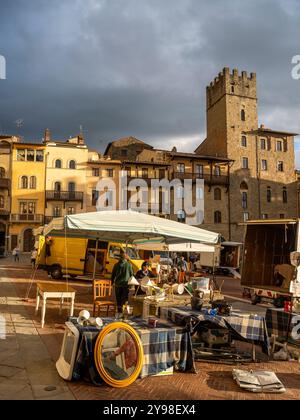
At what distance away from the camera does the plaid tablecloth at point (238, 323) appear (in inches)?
238

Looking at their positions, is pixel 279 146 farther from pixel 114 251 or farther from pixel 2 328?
pixel 2 328

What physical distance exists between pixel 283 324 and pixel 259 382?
1.99 meters

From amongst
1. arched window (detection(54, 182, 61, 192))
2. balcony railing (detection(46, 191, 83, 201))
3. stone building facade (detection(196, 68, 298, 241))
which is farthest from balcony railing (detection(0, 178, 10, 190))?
stone building facade (detection(196, 68, 298, 241))

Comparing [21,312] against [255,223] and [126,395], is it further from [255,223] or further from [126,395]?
[255,223]

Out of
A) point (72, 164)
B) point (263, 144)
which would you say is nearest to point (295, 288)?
point (72, 164)

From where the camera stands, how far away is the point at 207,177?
47.5 m

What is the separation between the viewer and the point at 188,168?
1864 inches

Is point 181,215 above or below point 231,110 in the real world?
below

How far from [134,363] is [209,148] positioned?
5160 cm

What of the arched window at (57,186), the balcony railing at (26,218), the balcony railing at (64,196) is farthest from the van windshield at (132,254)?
the arched window at (57,186)

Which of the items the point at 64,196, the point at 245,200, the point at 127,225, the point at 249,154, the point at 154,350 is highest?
the point at 249,154

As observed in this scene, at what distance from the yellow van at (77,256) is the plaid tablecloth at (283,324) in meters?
10.6

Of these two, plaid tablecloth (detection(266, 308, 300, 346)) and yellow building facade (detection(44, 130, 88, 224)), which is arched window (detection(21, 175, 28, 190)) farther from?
plaid tablecloth (detection(266, 308, 300, 346))
